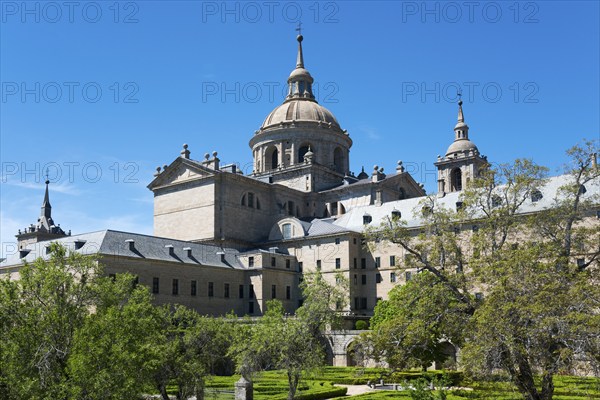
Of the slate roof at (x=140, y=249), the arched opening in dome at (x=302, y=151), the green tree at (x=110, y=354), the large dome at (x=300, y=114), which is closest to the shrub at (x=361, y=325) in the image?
the slate roof at (x=140, y=249)

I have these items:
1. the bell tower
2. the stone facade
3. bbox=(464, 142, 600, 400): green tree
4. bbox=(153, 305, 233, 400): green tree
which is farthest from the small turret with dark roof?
bbox=(464, 142, 600, 400): green tree

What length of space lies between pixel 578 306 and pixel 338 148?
60.7m

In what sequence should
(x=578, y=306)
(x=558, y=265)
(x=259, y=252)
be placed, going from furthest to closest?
(x=259, y=252) < (x=558, y=265) < (x=578, y=306)

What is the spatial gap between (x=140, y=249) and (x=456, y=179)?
1619 inches

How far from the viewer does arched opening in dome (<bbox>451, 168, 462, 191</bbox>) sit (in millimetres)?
77625

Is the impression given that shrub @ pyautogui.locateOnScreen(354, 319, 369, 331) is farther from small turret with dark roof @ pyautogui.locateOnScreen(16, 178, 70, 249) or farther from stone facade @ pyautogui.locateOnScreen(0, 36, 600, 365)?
small turret with dark roof @ pyautogui.locateOnScreen(16, 178, 70, 249)

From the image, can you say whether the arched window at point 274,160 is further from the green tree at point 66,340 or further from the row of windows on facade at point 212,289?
the green tree at point 66,340

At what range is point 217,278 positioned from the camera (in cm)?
5797

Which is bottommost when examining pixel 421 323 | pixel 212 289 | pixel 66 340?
pixel 66 340

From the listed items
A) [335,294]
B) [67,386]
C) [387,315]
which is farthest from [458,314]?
[335,294]

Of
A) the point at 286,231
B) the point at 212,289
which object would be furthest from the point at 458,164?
the point at 212,289

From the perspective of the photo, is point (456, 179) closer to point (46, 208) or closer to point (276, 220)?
point (276, 220)

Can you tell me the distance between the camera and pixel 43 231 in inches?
3807

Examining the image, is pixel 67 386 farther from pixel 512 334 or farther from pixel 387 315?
pixel 387 315
